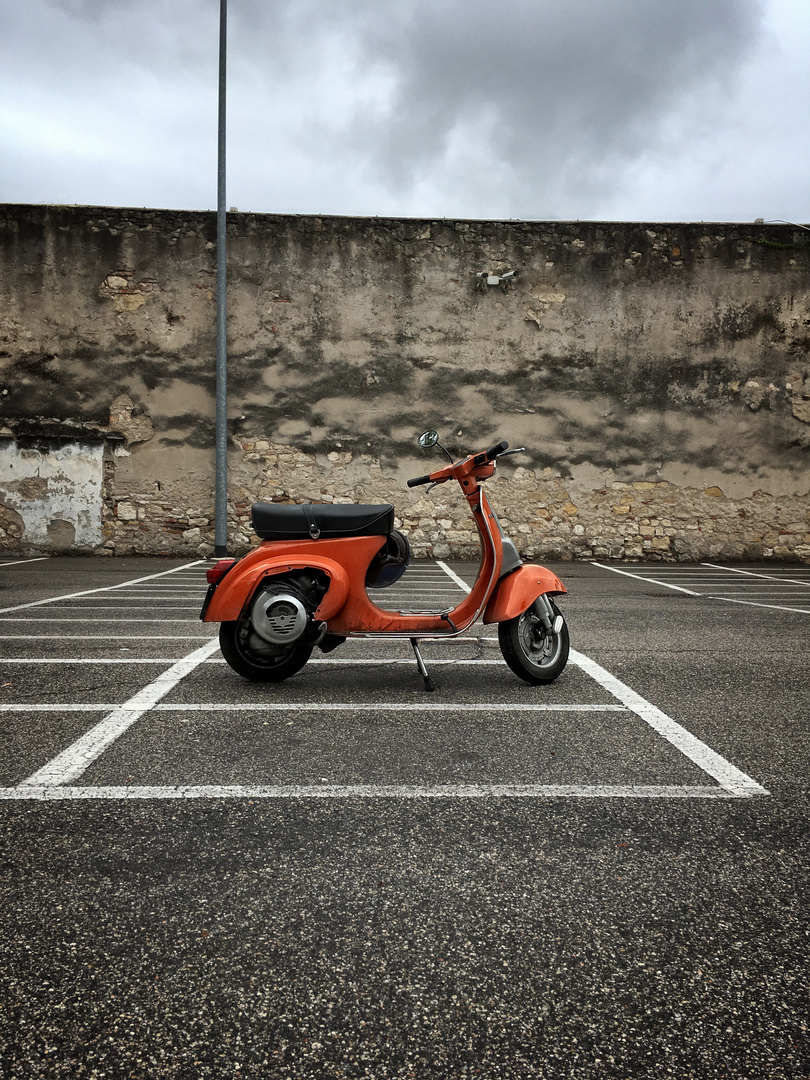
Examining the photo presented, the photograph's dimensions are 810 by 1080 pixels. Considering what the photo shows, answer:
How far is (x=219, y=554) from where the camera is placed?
12109mm

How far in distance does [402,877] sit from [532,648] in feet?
7.39

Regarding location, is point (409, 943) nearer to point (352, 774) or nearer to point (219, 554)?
point (352, 774)

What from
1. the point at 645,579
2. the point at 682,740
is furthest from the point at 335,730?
the point at 645,579

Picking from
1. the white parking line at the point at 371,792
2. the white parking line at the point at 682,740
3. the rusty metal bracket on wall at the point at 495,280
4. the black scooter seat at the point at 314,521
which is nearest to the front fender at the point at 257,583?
the black scooter seat at the point at 314,521

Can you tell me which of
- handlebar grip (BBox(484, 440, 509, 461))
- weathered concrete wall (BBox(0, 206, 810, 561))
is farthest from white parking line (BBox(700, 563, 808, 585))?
handlebar grip (BBox(484, 440, 509, 461))

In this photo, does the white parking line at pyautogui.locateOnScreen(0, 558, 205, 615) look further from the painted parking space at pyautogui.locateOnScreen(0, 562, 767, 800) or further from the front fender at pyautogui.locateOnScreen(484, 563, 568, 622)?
the front fender at pyautogui.locateOnScreen(484, 563, 568, 622)

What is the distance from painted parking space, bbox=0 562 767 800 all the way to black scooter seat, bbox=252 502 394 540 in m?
0.83

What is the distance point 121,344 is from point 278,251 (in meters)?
3.08

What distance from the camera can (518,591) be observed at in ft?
13.1

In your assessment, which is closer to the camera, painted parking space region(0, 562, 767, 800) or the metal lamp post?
painted parking space region(0, 562, 767, 800)

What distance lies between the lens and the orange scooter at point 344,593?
3.91 m

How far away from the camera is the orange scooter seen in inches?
154

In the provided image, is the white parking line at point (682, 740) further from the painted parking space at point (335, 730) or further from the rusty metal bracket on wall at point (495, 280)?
the rusty metal bracket on wall at point (495, 280)

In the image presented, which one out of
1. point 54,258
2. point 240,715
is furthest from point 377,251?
point 240,715
